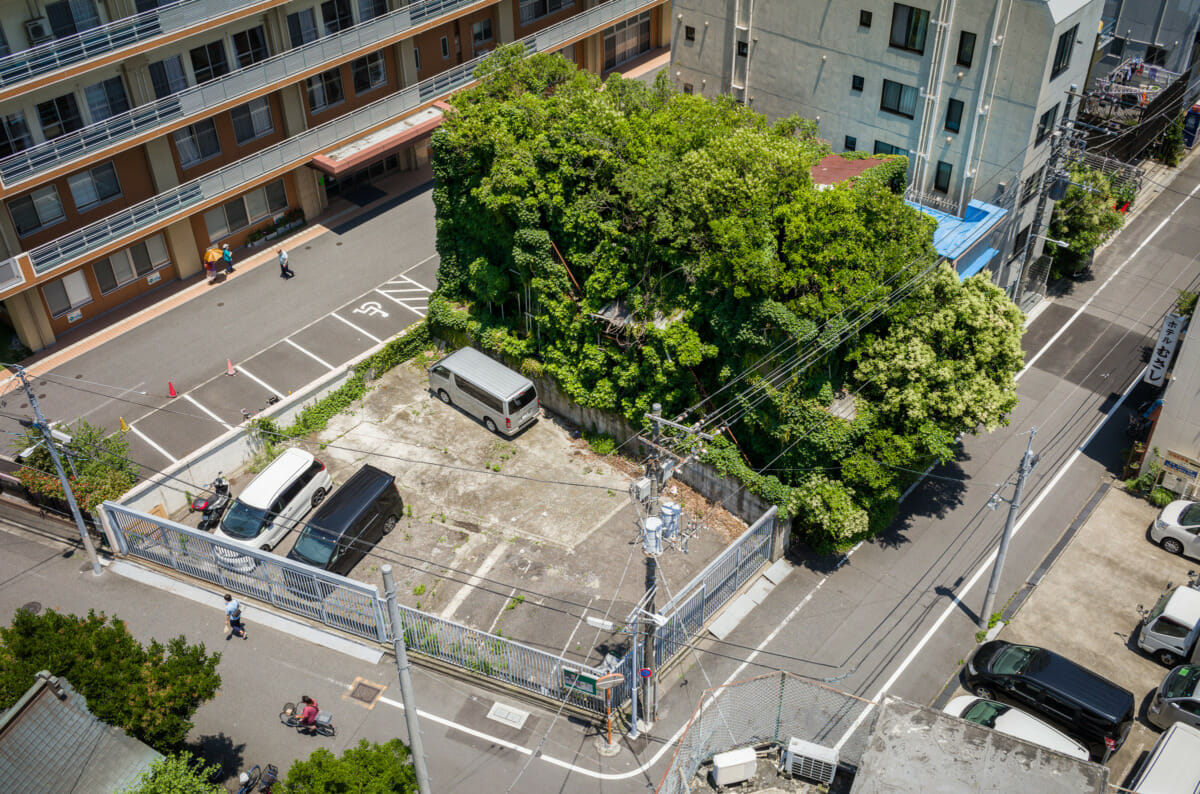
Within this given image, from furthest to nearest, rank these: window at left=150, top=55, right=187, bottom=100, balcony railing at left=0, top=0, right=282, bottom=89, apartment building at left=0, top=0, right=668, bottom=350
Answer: window at left=150, top=55, right=187, bottom=100 → apartment building at left=0, top=0, right=668, bottom=350 → balcony railing at left=0, top=0, right=282, bottom=89

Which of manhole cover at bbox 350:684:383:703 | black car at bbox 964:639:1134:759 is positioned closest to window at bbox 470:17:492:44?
manhole cover at bbox 350:684:383:703

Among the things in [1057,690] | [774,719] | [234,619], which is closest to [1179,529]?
[1057,690]

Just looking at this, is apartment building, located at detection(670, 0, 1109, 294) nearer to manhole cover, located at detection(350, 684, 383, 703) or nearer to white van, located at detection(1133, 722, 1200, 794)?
white van, located at detection(1133, 722, 1200, 794)

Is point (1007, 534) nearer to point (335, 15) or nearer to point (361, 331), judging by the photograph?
point (361, 331)

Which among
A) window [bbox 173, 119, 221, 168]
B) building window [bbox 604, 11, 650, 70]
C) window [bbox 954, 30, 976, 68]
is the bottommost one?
building window [bbox 604, 11, 650, 70]

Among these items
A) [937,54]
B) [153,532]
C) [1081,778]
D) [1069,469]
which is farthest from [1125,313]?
[153,532]
